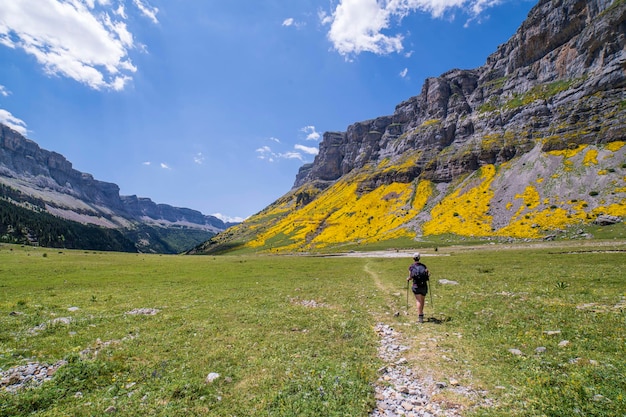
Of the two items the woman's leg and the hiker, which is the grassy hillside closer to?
the hiker

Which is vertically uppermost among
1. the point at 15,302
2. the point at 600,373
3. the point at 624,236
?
the point at 624,236

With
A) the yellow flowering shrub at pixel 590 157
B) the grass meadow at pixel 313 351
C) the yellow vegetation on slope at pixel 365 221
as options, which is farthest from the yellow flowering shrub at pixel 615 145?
the grass meadow at pixel 313 351

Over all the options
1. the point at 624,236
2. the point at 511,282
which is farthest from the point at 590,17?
the point at 511,282

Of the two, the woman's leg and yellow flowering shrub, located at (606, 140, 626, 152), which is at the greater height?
yellow flowering shrub, located at (606, 140, 626, 152)

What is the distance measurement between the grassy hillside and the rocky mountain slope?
1.74ft

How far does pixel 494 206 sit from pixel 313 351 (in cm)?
12386

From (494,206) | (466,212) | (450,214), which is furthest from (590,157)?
(450,214)

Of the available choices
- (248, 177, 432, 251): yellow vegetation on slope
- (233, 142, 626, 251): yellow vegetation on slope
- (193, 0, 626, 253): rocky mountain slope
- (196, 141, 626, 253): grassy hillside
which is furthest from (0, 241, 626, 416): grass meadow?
(248, 177, 432, 251): yellow vegetation on slope

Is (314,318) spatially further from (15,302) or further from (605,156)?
(605,156)

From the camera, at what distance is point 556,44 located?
163750 mm

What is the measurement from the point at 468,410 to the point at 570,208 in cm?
11239

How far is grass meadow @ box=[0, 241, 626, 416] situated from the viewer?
884 centimetres

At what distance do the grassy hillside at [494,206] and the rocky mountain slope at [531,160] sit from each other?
529 mm

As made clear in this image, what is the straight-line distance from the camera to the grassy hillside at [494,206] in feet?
290
